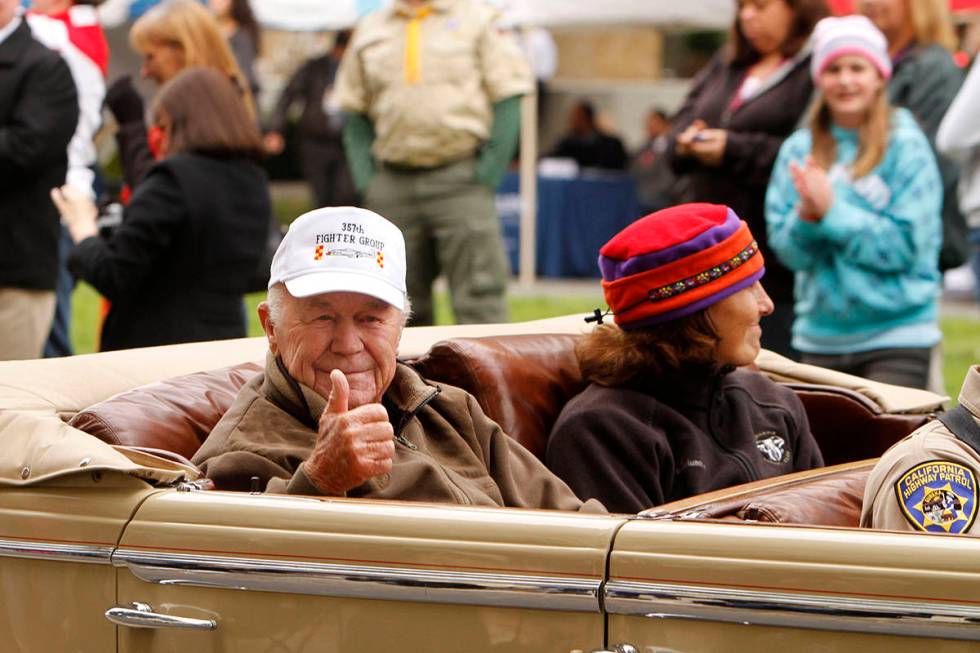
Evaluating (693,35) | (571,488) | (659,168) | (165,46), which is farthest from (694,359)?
(693,35)

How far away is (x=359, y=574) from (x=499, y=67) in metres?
5.90

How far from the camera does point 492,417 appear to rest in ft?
13.2

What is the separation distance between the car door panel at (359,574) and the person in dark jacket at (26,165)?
13.5 ft

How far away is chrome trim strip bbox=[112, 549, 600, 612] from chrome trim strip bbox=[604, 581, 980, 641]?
7 centimetres

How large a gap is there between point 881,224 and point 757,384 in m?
1.93

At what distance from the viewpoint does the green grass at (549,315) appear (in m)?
10.6

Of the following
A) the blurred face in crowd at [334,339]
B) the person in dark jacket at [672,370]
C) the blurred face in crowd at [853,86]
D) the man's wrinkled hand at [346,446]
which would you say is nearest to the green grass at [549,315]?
the blurred face in crowd at [853,86]

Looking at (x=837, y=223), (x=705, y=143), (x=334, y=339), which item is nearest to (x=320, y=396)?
(x=334, y=339)

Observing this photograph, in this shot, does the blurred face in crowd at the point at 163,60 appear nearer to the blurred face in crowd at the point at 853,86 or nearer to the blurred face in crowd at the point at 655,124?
the blurred face in crowd at the point at 853,86

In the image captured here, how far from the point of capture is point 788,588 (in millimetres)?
2441

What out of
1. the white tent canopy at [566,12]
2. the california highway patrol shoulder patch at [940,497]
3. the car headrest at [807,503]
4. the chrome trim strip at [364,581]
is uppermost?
the white tent canopy at [566,12]

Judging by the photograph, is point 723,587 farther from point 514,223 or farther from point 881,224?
point 514,223

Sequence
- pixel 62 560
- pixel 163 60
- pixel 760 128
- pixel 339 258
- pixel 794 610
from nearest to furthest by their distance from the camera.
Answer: pixel 794 610 < pixel 62 560 < pixel 339 258 < pixel 760 128 < pixel 163 60

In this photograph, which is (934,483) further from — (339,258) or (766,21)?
(766,21)
